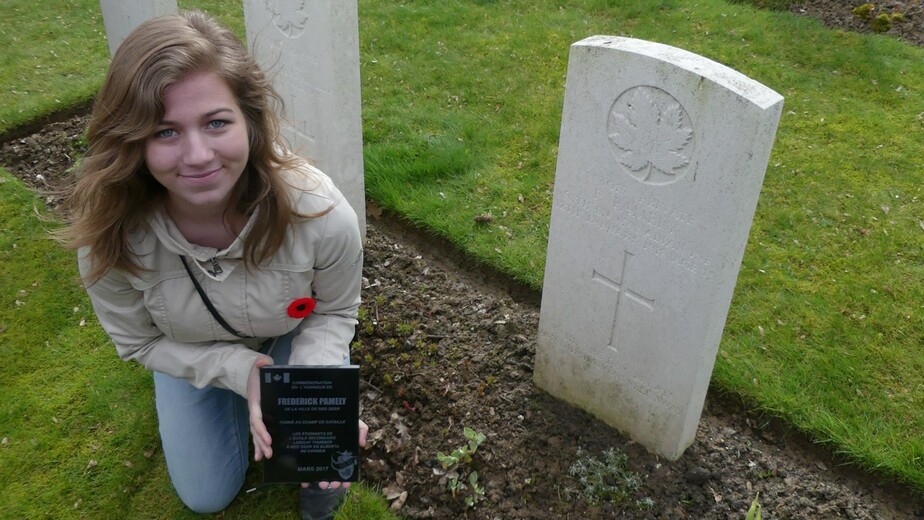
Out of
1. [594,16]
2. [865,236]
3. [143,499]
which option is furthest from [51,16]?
[865,236]

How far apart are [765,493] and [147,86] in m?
2.89

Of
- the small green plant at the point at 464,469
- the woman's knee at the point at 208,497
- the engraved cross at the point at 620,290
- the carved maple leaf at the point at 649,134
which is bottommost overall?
the woman's knee at the point at 208,497

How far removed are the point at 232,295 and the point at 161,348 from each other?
1.38ft

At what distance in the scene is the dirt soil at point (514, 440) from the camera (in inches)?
125

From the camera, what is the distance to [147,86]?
218cm

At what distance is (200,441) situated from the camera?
3.12m

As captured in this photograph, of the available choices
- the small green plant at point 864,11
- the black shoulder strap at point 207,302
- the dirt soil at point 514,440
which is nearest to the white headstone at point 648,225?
the dirt soil at point 514,440

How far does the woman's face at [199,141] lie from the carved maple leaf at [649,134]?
1413mm

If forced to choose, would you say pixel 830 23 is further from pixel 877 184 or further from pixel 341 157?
pixel 341 157

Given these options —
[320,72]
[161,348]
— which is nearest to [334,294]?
[161,348]

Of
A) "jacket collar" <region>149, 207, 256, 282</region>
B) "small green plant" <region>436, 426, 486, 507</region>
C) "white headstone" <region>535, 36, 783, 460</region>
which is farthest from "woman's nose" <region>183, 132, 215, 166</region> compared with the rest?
"small green plant" <region>436, 426, 486, 507</region>

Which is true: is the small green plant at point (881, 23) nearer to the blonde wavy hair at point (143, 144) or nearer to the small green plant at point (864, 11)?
the small green plant at point (864, 11)

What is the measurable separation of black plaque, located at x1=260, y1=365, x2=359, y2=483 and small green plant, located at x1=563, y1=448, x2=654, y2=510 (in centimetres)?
104

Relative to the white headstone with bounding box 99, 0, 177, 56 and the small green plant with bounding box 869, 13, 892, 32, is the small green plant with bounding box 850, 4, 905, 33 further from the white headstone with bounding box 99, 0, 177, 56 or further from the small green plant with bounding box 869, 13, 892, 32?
the white headstone with bounding box 99, 0, 177, 56
